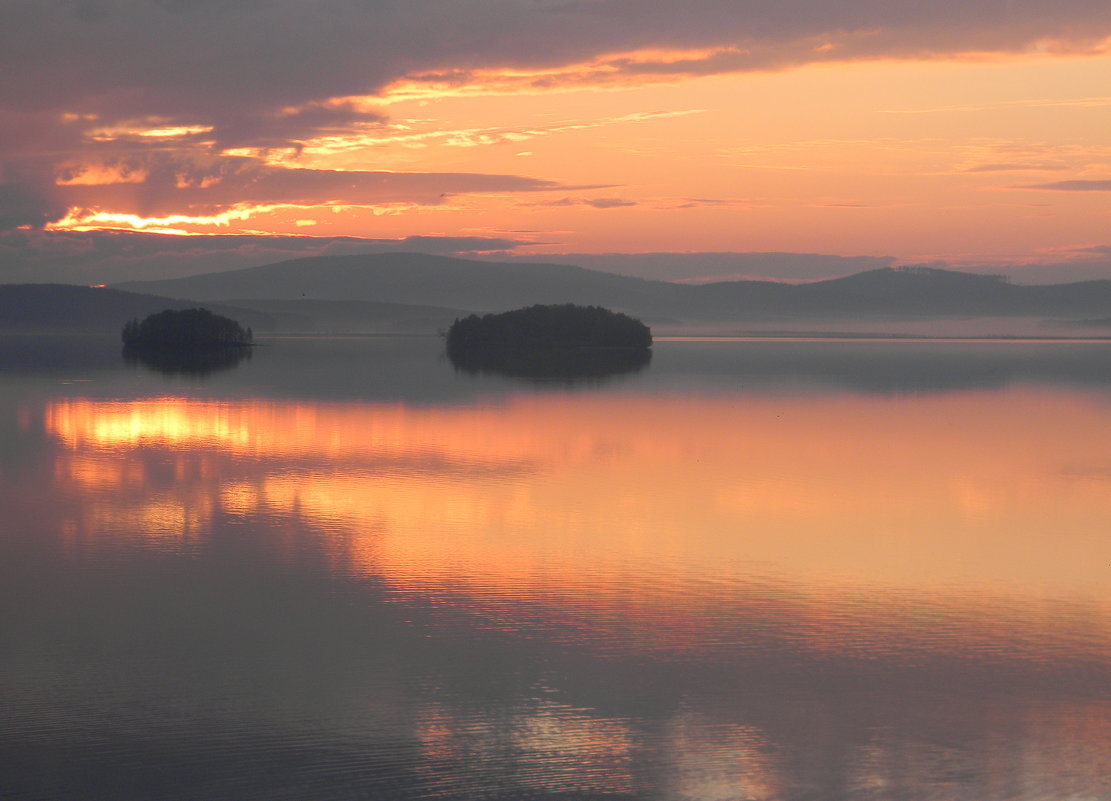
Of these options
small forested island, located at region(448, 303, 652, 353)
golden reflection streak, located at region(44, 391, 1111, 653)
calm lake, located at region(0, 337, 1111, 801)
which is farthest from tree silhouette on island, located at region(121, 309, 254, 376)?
calm lake, located at region(0, 337, 1111, 801)

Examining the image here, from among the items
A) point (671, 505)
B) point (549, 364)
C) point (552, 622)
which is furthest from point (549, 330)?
point (552, 622)

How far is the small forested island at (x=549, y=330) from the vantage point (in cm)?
9000

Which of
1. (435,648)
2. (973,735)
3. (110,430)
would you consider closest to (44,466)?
(110,430)

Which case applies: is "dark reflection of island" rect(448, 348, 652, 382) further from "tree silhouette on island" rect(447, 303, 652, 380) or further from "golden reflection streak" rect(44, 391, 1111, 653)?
"golden reflection streak" rect(44, 391, 1111, 653)

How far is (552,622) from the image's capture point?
10.9 metres

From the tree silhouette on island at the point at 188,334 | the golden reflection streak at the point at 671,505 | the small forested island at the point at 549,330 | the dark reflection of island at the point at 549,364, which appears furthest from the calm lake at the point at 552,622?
the tree silhouette on island at the point at 188,334

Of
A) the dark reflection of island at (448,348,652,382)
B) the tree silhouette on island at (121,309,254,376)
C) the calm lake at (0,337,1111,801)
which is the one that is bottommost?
the calm lake at (0,337,1111,801)

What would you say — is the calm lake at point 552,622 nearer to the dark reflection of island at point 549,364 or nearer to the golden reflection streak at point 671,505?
the golden reflection streak at point 671,505

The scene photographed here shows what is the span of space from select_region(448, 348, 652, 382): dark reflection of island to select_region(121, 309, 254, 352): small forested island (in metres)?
18.7

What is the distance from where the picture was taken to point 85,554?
13703 mm

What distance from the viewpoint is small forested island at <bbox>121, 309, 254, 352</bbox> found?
94.6m

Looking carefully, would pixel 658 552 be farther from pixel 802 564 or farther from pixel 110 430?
pixel 110 430

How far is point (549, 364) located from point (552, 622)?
56.9 m

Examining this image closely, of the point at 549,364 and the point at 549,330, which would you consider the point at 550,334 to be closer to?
the point at 549,330
